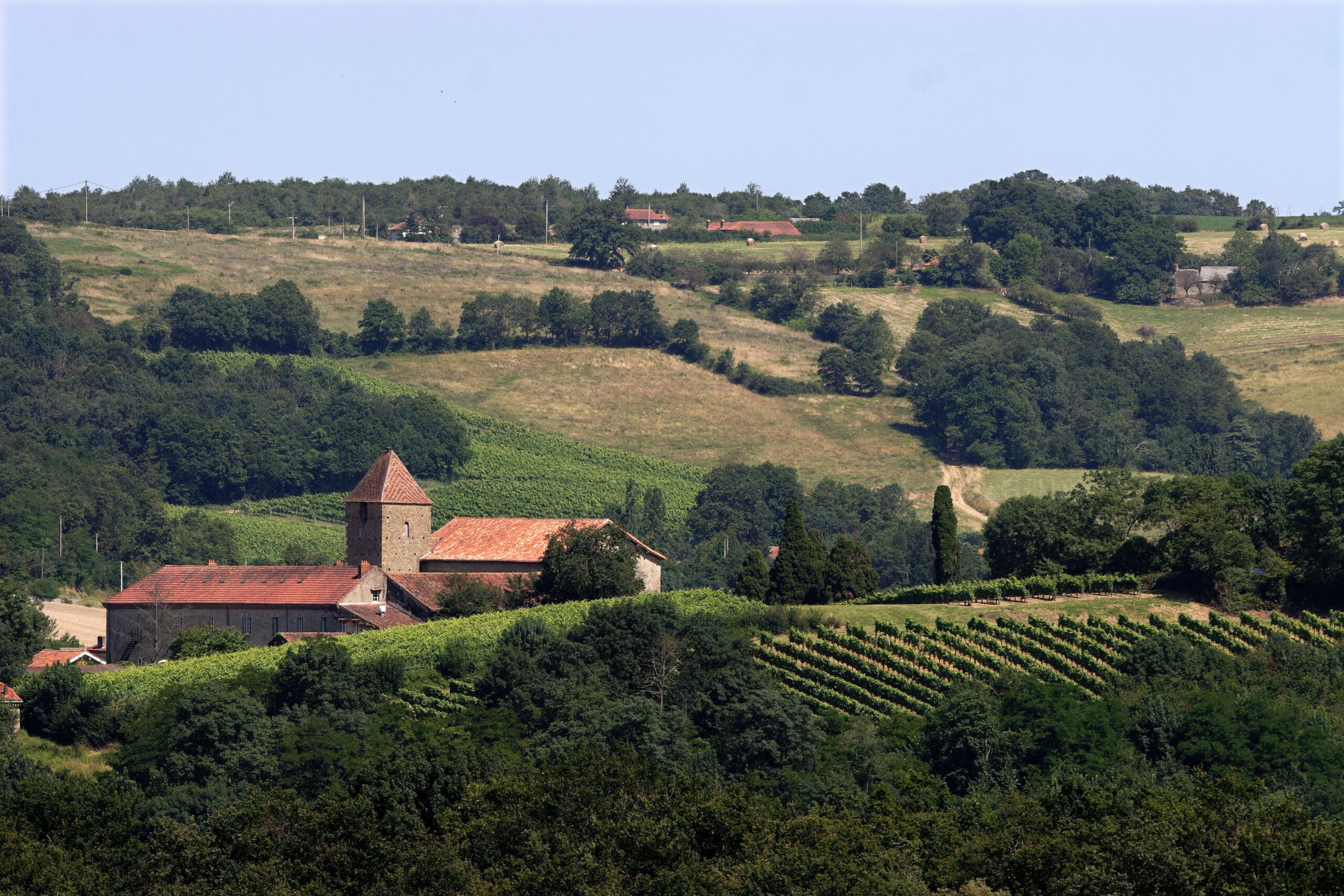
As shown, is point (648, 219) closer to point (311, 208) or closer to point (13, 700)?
point (311, 208)

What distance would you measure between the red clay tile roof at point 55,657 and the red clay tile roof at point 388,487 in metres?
11.9

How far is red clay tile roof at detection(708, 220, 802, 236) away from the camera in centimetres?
19088

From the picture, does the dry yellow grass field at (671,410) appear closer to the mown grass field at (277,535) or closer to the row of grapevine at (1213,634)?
the mown grass field at (277,535)

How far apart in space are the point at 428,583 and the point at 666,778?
85.7 feet

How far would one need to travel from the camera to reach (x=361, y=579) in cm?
7425

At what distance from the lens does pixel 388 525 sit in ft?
257

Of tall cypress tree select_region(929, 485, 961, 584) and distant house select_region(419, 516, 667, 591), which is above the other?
tall cypress tree select_region(929, 485, 961, 584)

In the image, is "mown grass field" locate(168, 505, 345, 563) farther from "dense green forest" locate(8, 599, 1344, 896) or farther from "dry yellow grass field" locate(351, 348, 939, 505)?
"dense green forest" locate(8, 599, 1344, 896)

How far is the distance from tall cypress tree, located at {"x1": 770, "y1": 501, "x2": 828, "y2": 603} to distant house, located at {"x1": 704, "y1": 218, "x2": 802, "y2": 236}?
115864 millimetres

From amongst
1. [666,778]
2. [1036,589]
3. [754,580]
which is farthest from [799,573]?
[666,778]

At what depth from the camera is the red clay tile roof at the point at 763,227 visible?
190875mm

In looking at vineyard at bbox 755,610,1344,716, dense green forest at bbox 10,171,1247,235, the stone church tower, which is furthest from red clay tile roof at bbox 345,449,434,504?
dense green forest at bbox 10,171,1247,235

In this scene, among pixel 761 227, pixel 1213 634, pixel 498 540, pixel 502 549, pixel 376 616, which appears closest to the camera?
pixel 1213 634

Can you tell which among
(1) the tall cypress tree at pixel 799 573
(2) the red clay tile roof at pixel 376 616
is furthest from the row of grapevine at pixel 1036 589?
(2) the red clay tile roof at pixel 376 616
